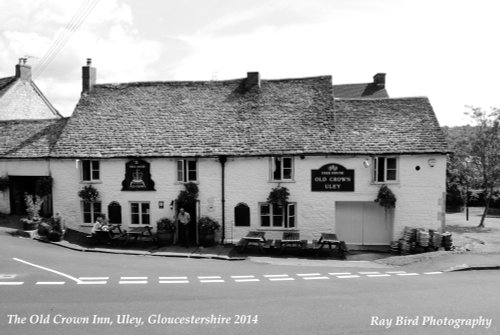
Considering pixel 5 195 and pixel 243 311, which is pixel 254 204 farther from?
pixel 5 195

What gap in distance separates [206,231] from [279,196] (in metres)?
3.76

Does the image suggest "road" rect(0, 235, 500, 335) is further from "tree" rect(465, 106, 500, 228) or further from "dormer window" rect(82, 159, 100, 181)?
"tree" rect(465, 106, 500, 228)

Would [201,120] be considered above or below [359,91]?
below

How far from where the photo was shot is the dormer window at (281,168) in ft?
62.1

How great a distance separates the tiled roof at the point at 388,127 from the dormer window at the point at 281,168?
8.29 feet

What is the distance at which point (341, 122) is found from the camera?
20047mm

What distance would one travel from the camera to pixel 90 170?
66.3 ft

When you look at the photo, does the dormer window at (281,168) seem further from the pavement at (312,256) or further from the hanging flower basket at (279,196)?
the pavement at (312,256)

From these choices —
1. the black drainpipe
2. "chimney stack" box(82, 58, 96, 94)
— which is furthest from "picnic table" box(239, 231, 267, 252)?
"chimney stack" box(82, 58, 96, 94)

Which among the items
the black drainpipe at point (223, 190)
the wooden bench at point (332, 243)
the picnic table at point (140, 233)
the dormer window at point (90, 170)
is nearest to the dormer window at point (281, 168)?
the black drainpipe at point (223, 190)

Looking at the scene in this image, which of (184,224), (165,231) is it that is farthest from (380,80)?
(165,231)

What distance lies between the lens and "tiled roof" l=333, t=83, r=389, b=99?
3400cm

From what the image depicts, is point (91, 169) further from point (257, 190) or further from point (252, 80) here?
point (252, 80)

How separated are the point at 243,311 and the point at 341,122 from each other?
12.9m
